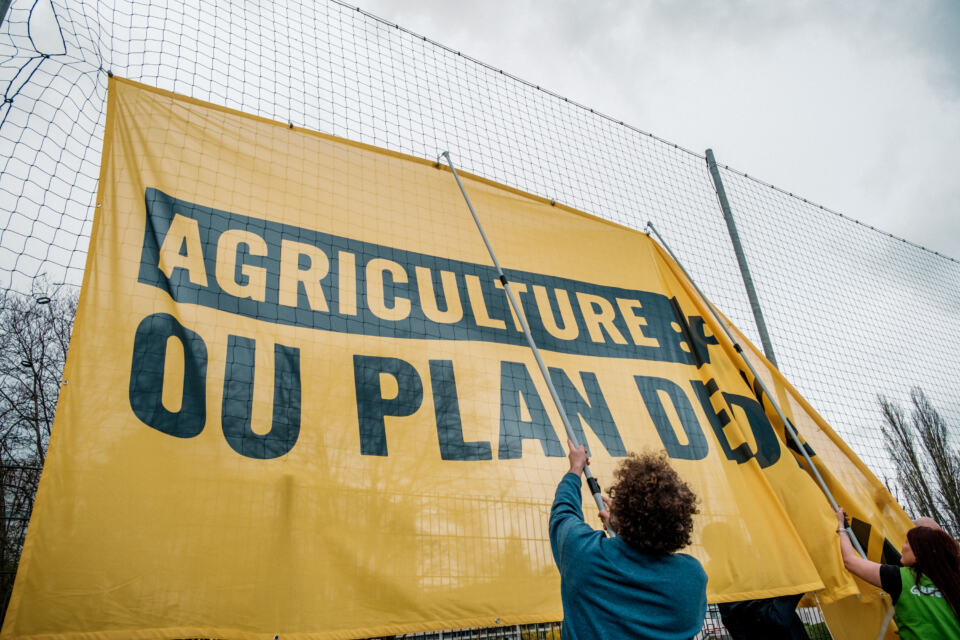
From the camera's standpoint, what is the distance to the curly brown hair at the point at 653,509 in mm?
1225

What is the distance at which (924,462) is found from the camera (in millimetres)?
11469

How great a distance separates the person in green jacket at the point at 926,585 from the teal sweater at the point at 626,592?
1123 mm

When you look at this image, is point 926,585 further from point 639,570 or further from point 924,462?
point 924,462

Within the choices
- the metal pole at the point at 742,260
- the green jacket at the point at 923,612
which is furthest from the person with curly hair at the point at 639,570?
the metal pole at the point at 742,260

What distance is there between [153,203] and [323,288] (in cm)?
75

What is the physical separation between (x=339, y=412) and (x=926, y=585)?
222cm

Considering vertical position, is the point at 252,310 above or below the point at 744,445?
above

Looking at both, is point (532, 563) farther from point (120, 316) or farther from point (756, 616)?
point (120, 316)

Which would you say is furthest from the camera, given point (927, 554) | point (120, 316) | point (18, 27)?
point (18, 27)

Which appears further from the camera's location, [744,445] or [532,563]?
[744,445]

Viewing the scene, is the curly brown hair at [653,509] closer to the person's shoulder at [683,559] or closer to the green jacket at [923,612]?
the person's shoulder at [683,559]

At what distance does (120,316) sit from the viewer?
1.96m

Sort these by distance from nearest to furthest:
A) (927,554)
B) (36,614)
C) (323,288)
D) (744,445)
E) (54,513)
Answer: (36,614)
(54,513)
(927,554)
(323,288)
(744,445)

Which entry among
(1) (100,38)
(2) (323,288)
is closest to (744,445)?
(2) (323,288)
